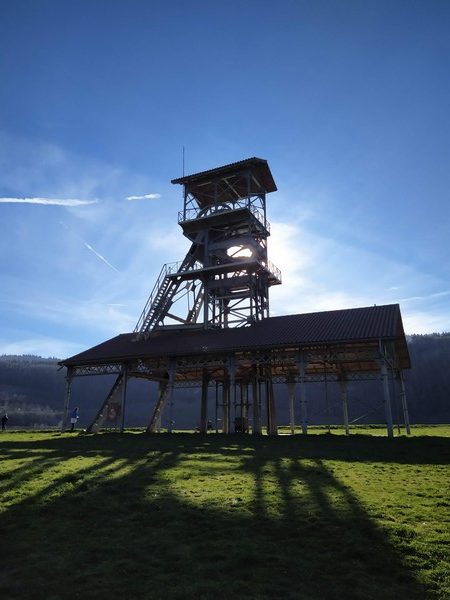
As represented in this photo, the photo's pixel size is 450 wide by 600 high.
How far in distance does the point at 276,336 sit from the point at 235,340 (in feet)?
8.82

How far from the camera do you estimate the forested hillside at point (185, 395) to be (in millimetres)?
99875

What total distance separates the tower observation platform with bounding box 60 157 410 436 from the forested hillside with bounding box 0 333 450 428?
47.8 meters

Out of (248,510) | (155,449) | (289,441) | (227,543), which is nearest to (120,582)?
(227,543)

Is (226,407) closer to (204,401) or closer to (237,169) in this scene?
(204,401)

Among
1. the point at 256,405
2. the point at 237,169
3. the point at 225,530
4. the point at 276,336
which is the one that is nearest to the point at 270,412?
the point at 256,405

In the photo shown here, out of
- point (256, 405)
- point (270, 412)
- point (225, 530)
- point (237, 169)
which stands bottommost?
point (225, 530)

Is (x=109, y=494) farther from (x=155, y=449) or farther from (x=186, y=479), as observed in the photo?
(x=155, y=449)

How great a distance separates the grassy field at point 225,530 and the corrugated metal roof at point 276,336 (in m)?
10.2

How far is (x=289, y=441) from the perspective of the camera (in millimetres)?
20031

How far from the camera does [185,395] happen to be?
134m

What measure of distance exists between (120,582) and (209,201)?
113ft

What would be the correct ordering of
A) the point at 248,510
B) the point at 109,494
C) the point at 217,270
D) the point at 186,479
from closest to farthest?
1. the point at 248,510
2. the point at 109,494
3. the point at 186,479
4. the point at 217,270

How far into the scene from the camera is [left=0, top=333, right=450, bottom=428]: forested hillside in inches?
3932

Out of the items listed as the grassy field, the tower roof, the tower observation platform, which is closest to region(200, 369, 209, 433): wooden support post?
the tower observation platform
